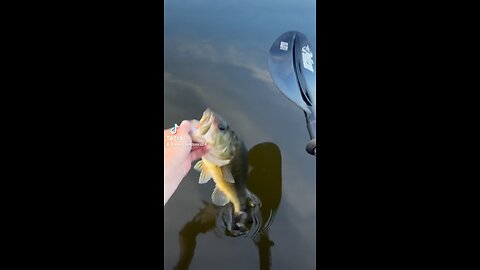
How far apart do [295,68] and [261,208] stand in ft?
2.56

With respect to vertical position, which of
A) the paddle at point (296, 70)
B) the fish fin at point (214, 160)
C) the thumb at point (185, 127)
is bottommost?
the fish fin at point (214, 160)

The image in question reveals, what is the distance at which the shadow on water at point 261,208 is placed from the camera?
2154 millimetres

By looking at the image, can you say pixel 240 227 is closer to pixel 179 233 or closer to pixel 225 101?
pixel 179 233

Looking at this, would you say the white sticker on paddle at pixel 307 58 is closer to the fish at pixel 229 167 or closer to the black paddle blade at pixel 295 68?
the black paddle blade at pixel 295 68

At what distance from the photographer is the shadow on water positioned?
2.15 m

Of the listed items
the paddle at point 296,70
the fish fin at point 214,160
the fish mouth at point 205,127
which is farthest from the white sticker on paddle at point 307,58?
the fish fin at point 214,160

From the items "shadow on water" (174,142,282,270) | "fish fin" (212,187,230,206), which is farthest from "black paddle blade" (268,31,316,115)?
"fish fin" (212,187,230,206)

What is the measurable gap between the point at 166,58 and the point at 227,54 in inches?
13.0

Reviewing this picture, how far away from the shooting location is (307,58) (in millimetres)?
2238

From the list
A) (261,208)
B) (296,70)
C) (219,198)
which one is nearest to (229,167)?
(219,198)

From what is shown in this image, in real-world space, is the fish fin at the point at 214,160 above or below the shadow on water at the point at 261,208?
above

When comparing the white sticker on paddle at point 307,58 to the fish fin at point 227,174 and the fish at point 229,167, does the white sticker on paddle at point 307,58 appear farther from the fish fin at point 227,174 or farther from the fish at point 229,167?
the fish fin at point 227,174

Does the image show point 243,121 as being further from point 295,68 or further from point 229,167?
point 295,68

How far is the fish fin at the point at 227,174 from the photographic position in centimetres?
218
